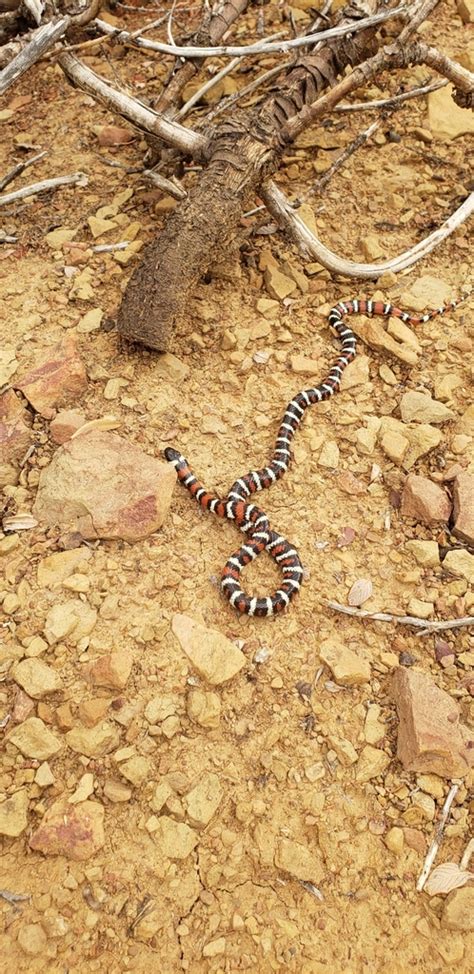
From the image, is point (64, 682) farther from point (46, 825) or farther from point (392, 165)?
point (392, 165)

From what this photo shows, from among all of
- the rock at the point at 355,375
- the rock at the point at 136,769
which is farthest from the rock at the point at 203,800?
the rock at the point at 355,375

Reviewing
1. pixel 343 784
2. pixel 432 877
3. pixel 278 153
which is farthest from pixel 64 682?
pixel 278 153

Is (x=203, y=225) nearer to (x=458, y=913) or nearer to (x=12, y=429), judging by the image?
(x=12, y=429)

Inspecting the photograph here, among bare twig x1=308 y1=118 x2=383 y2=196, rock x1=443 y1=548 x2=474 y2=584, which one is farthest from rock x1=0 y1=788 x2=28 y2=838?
bare twig x1=308 y1=118 x2=383 y2=196

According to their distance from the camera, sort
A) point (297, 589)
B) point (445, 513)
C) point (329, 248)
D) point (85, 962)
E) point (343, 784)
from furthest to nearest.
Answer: point (329, 248) < point (445, 513) < point (297, 589) < point (343, 784) < point (85, 962)

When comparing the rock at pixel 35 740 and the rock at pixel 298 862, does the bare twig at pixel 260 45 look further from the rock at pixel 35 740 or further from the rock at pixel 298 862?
the rock at pixel 298 862

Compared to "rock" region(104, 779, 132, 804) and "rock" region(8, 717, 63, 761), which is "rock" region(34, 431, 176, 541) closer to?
"rock" region(8, 717, 63, 761)
